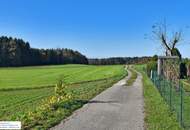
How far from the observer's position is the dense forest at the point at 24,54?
12450cm

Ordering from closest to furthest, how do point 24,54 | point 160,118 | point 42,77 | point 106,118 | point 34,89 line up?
point 160,118 → point 106,118 → point 34,89 → point 42,77 → point 24,54

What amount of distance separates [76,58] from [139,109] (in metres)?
137

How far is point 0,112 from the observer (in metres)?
16.8

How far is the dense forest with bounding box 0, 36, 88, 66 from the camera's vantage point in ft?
408

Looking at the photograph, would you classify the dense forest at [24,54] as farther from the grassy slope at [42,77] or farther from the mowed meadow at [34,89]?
the mowed meadow at [34,89]

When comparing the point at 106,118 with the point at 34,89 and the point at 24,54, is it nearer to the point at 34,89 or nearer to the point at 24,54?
the point at 34,89

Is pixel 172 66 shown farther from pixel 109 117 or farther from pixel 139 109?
pixel 109 117

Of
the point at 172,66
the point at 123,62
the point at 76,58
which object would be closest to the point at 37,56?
the point at 76,58

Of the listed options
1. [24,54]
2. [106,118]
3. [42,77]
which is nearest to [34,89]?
[106,118]

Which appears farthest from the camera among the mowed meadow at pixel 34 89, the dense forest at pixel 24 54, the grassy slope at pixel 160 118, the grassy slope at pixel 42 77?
the dense forest at pixel 24 54

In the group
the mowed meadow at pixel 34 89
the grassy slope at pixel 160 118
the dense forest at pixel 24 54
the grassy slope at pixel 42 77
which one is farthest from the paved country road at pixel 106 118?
the dense forest at pixel 24 54

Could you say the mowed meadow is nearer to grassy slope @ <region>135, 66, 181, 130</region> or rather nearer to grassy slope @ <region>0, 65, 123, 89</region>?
grassy slope @ <region>0, 65, 123, 89</region>

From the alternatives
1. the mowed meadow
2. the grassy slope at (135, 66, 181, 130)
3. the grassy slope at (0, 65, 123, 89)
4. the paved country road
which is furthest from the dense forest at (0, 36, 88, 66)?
the grassy slope at (135, 66, 181, 130)

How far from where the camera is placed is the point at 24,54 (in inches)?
5089
